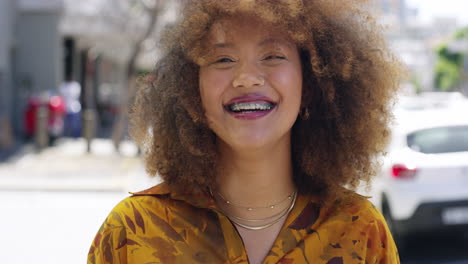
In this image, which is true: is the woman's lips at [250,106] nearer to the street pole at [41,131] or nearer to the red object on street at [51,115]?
the street pole at [41,131]

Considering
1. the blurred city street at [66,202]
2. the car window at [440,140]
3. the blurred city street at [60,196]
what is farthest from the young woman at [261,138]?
the car window at [440,140]

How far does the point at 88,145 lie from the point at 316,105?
13983 millimetres

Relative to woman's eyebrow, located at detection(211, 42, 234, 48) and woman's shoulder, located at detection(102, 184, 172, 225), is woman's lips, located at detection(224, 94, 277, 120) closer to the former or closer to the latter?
woman's eyebrow, located at detection(211, 42, 234, 48)

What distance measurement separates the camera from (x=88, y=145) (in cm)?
1589

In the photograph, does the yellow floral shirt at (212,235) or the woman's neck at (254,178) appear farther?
the woman's neck at (254,178)

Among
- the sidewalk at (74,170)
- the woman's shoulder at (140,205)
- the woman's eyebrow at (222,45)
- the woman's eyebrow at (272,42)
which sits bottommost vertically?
the sidewalk at (74,170)

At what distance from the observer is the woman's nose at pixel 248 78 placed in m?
2.07

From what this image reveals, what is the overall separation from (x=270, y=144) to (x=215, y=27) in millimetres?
Answer: 430

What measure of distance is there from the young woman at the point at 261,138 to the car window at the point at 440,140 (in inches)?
202

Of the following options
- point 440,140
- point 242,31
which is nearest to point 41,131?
point 440,140

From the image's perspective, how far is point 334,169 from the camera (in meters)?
2.42

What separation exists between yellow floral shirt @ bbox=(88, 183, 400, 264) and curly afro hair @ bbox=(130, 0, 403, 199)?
104 millimetres

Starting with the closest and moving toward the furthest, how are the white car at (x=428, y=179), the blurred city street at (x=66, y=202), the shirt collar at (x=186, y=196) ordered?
the shirt collar at (x=186, y=196) → the white car at (x=428, y=179) → the blurred city street at (x=66, y=202)

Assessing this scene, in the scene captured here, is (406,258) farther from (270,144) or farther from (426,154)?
(270,144)
